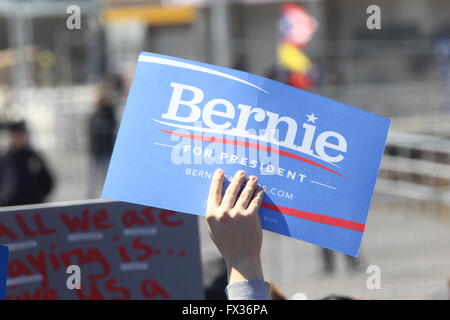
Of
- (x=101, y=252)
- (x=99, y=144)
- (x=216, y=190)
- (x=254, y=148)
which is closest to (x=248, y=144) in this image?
(x=254, y=148)

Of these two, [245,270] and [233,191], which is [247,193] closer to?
[233,191]

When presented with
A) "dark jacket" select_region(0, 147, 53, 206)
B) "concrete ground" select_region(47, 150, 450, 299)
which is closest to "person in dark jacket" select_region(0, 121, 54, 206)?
"dark jacket" select_region(0, 147, 53, 206)

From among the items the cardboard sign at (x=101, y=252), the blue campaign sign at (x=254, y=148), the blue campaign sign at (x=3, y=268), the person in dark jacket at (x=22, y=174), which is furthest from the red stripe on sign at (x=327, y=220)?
the person in dark jacket at (x=22, y=174)

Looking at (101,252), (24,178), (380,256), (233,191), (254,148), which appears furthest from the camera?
(380,256)

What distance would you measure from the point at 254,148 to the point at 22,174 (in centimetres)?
586

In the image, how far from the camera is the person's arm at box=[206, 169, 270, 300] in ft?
7.20

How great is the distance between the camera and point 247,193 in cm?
235

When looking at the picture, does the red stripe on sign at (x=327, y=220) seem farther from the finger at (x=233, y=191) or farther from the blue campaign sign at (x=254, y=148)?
the finger at (x=233, y=191)

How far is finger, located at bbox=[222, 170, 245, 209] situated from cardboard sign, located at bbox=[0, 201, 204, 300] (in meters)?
1.06

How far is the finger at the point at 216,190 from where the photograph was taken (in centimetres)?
231

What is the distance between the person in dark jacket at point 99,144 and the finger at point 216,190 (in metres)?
8.09

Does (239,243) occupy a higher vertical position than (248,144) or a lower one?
lower

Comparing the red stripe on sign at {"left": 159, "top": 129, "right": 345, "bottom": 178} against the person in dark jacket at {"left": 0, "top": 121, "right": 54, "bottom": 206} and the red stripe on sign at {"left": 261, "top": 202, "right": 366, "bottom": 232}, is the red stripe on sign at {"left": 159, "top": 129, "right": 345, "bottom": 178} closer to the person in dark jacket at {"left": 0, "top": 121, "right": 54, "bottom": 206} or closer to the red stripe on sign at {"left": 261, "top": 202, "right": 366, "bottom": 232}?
the red stripe on sign at {"left": 261, "top": 202, "right": 366, "bottom": 232}
